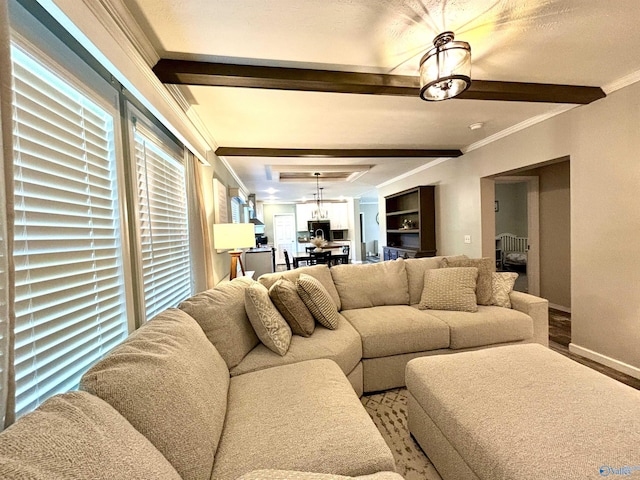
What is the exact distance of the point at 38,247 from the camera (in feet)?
3.24

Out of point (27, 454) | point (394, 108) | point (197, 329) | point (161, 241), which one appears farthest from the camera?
point (394, 108)

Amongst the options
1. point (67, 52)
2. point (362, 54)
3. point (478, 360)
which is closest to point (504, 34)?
point (362, 54)

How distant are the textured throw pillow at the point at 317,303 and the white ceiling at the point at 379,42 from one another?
62.1 inches

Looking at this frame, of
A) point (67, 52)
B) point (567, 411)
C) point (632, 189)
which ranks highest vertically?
point (67, 52)

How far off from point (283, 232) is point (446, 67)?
29.8ft

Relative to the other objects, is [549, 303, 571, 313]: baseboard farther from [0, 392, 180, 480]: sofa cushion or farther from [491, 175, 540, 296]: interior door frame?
[0, 392, 180, 480]: sofa cushion

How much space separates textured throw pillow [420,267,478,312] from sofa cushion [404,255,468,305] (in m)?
0.15

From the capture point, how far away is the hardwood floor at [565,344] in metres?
2.31

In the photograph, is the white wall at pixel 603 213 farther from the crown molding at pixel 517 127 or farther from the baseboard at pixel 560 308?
the baseboard at pixel 560 308

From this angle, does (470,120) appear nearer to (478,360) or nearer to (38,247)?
(478,360)

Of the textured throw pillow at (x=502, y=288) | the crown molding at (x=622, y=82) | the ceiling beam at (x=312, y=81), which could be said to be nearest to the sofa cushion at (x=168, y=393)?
the ceiling beam at (x=312, y=81)

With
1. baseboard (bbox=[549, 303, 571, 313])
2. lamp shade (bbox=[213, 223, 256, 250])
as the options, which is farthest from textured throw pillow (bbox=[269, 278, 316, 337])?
baseboard (bbox=[549, 303, 571, 313])

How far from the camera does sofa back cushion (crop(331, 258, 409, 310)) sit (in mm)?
2752

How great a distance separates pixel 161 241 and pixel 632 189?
384cm
